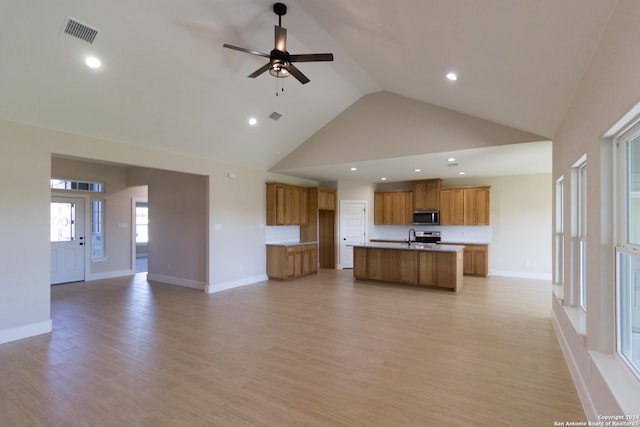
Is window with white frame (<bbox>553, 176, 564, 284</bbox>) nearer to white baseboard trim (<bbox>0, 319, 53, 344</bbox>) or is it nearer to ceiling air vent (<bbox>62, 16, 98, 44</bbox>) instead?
ceiling air vent (<bbox>62, 16, 98, 44</bbox>)

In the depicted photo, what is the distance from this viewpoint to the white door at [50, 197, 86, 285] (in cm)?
707

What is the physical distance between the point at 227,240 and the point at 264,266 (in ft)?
4.50

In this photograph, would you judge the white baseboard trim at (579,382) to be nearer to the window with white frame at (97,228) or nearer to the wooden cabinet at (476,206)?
the wooden cabinet at (476,206)

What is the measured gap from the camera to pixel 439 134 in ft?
17.2

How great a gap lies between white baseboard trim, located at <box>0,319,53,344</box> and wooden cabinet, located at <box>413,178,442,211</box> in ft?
26.8

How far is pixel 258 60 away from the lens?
4328mm

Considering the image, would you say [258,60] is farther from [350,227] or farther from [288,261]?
[350,227]

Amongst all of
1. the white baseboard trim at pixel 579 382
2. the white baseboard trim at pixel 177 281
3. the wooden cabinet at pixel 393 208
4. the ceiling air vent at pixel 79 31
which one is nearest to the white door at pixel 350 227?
the wooden cabinet at pixel 393 208

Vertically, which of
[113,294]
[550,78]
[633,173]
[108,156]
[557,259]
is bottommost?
[113,294]

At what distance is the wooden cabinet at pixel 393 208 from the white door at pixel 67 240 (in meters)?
7.96

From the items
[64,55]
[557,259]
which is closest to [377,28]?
[64,55]

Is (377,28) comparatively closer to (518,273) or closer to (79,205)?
(518,273)

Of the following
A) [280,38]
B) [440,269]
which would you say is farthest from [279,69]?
[440,269]

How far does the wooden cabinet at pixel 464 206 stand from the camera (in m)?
7.94
